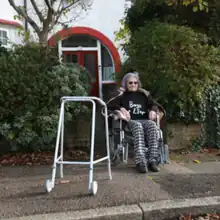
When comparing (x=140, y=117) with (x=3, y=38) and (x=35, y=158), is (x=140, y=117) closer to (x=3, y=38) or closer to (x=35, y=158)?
(x=35, y=158)

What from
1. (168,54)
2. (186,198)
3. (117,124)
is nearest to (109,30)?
(168,54)

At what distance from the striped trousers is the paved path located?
0.25 metres

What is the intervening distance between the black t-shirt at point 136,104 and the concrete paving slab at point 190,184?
1.16m

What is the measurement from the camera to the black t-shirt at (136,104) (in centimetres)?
519

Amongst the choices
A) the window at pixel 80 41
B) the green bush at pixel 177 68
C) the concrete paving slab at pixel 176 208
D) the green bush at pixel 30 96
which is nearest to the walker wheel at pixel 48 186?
the concrete paving slab at pixel 176 208

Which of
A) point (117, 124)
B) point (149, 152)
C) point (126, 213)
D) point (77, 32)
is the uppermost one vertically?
point (77, 32)

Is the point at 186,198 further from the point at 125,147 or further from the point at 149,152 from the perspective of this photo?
the point at 125,147

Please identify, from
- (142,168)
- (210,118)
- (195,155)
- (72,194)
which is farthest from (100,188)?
(210,118)

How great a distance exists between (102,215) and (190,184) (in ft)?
4.83

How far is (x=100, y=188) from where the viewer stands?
3850 mm

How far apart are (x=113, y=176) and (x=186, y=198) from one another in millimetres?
1173

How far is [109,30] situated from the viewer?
42.0ft

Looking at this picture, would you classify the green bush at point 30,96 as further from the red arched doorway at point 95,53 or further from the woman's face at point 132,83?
the red arched doorway at point 95,53

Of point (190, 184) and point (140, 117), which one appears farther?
point (140, 117)
